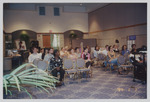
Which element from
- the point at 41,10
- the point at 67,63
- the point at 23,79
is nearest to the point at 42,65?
the point at 67,63

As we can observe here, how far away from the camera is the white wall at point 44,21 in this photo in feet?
50.3

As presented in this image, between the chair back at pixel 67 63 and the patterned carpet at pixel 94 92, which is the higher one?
the chair back at pixel 67 63

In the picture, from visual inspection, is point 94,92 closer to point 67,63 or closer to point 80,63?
point 80,63

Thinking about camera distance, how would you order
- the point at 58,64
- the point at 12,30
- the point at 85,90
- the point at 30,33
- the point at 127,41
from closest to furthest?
the point at 85,90 < the point at 58,64 < the point at 127,41 < the point at 12,30 < the point at 30,33

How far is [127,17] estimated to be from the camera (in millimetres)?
11648

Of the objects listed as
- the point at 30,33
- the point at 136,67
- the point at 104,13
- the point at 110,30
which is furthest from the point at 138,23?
the point at 30,33

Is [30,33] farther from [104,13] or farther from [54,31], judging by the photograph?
[104,13]

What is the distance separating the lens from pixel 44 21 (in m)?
16.4

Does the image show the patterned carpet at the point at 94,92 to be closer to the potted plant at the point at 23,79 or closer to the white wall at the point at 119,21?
the potted plant at the point at 23,79

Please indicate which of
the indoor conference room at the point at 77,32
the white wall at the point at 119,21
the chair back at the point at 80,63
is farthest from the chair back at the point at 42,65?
the white wall at the point at 119,21

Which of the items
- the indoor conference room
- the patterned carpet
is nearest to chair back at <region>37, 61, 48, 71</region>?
the indoor conference room

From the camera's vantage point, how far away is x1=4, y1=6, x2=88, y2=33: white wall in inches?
604

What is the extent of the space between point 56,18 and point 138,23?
31.0 feet

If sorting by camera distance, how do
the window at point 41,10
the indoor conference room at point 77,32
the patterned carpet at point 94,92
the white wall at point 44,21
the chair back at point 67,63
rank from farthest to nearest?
the window at point 41,10 < the white wall at point 44,21 < the indoor conference room at point 77,32 < the chair back at point 67,63 < the patterned carpet at point 94,92
